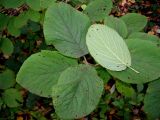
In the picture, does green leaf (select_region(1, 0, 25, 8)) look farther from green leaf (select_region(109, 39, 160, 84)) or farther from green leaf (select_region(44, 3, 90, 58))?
green leaf (select_region(109, 39, 160, 84))

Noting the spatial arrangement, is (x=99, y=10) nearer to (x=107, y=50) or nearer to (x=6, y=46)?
(x=107, y=50)

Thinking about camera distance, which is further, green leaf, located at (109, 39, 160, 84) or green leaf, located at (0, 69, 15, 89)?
green leaf, located at (0, 69, 15, 89)

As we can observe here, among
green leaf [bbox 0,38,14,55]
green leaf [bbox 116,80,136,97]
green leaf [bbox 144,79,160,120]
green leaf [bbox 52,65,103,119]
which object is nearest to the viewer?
green leaf [bbox 52,65,103,119]

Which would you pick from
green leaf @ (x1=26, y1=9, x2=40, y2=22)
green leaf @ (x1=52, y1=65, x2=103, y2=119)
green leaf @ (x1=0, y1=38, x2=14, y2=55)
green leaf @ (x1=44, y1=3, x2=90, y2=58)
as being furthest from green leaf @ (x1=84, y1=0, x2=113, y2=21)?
green leaf @ (x1=0, y1=38, x2=14, y2=55)

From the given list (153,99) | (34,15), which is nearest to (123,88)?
(153,99)

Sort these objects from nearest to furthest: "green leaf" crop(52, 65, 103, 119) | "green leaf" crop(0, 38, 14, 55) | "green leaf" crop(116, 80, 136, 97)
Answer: "green leaf" crop(52, 65, 103, 119) < "green leaf" crop(116, 80, 136, 97) < "green leaf" crop(0, 38, 14, 55)

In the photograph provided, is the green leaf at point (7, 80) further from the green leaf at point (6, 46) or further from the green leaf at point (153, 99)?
the green leaf at point (153, 99)

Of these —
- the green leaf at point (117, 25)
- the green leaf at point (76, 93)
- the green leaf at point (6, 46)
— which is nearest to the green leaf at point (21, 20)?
the green leaf at point (6, 46)
